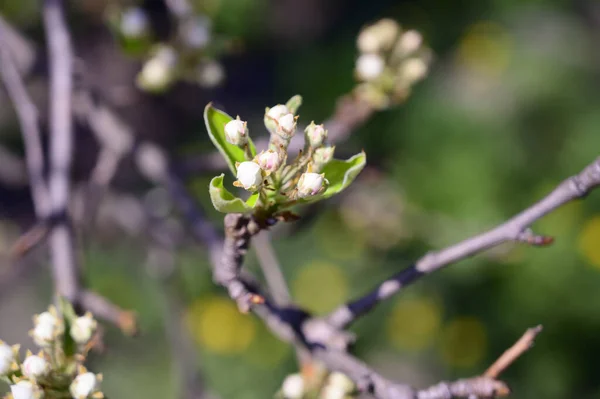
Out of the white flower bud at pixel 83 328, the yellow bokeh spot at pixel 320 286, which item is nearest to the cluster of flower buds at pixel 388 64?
the white flower bud at pixel 83 328

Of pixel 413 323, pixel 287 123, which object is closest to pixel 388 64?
pixel 287 123

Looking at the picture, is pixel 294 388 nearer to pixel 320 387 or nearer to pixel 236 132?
pixel 320 387

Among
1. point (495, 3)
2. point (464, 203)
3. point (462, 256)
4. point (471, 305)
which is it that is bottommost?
point (462, 256)

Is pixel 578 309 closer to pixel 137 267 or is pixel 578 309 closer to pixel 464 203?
pixel 464 203

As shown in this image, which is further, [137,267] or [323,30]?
[323,30]

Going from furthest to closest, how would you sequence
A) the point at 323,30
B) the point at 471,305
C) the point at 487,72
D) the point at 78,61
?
the point at 323,30
the point at 487,72
the point at 471,305
the point at 78,61

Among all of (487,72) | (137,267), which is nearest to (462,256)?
(137,267)

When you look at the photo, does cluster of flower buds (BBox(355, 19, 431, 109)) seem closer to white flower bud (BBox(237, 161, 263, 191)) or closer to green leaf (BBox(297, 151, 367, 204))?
green leaf (BBox(297, 151, 367, 204))

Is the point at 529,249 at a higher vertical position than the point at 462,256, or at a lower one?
higher
